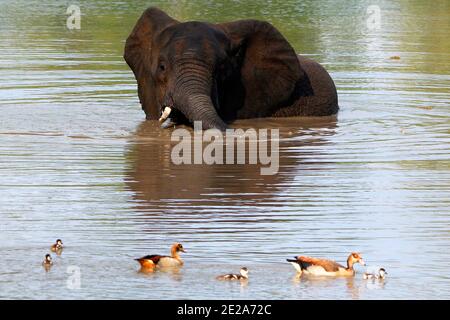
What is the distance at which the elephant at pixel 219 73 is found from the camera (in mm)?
17828

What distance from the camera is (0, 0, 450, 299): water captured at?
419 inches

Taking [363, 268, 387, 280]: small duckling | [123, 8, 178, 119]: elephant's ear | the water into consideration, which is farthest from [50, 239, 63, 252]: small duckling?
[123, 8, 178, 119]: elephant's ear

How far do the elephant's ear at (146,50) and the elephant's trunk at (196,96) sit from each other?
868mm

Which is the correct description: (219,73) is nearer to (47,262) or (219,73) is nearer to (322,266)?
(47,262)

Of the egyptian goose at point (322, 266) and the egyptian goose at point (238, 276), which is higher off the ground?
the egyptian goose at point (322, 266)

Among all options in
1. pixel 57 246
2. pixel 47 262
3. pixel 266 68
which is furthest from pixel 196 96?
pixel 47 262

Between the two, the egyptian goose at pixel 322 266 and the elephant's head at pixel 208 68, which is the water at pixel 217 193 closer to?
the egyptian goose at pixel 322 266

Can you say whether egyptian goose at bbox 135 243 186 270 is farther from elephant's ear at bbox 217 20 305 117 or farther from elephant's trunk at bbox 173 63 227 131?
elephant's ear at bbox 217 20 305 117

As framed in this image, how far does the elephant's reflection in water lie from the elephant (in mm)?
519

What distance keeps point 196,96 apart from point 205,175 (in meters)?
2.87

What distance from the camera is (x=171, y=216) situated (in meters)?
12.7

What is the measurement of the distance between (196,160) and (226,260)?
4.75 metres

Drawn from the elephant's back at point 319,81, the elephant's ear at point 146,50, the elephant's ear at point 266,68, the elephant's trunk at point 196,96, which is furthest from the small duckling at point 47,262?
the elephant's back at point 319,81

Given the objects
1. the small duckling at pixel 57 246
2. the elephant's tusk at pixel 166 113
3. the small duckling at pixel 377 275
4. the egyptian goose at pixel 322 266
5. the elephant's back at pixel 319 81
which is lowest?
the small duckling at pixel 377 275
